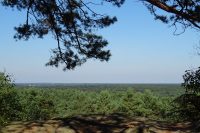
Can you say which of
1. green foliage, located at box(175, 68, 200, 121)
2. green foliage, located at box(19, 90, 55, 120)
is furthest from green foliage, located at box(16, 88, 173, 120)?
green foliage, located at box(175, 68, 200, 121)

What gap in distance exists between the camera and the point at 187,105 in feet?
48.3

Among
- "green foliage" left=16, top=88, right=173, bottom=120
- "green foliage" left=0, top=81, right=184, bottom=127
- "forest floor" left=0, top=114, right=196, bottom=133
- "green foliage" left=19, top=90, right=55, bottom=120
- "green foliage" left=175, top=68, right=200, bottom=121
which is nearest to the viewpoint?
"forest floor" left=0, top=114, right=196, bottom=133

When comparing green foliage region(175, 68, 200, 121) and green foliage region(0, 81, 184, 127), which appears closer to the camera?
green foliage region(175, 68, 200, 121)

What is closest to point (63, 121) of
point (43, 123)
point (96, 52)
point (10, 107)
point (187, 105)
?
point (43, 123)

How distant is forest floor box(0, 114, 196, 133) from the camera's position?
10.2 m

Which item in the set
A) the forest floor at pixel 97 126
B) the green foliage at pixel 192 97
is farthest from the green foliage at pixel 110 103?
the forest floor at pixel 97 126

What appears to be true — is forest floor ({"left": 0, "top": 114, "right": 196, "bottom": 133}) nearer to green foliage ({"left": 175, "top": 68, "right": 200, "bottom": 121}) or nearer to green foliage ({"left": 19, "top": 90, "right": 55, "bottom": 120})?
green foliage ({"left": 175, "top": 68, "right": 200, "bottom": 121})

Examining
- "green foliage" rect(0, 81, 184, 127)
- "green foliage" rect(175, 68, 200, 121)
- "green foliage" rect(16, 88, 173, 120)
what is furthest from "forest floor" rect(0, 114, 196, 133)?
"green foliage" rect(16, 88, 173, 120)

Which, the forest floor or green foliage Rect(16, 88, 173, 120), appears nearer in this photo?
the forest floor

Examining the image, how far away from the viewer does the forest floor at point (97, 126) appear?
1024 centimetres

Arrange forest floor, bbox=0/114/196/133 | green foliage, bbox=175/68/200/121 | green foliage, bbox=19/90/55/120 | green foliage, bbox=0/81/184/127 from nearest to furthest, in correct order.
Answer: forest floor, bbox=0/114/196/133
green foliage, bbox=175/68/200/121
green foliage, bbox=19/90/55/120
green foliage, bbox=0/81/184/127

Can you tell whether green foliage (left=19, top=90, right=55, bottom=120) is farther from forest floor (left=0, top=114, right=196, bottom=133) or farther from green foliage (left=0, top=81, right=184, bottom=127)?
forest floor (left=0, top=114, right=196, bottom=133)

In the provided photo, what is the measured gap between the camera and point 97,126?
1064 cm

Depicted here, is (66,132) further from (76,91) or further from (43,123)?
(76,91)
